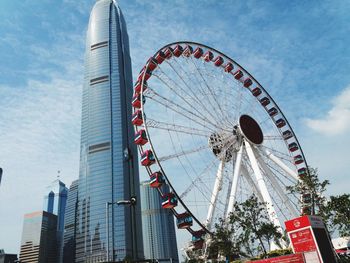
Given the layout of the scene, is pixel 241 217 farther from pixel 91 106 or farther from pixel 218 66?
pixel 91 106

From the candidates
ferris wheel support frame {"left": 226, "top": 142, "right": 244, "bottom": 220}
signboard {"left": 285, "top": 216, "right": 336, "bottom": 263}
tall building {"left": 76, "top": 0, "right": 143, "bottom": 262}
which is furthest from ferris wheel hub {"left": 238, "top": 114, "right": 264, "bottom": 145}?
tall building {"left": 76, "top": 0, "right": 143, "bottom": 262}

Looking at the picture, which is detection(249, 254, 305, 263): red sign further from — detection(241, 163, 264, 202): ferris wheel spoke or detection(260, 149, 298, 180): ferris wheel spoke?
detection(260, 149, 298, 180): ferris wheel spoke

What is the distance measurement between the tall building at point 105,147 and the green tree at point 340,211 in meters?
96.5

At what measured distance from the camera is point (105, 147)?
144 metres

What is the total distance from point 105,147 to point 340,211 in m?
119

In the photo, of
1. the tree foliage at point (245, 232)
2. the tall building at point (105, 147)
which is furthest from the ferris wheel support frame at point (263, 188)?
the tall building at point (105, 147)

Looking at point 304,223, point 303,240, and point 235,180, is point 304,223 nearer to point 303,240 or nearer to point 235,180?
point 303,240

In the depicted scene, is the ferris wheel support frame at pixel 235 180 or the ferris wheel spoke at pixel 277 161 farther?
the ferris wheel spoke at pixel 277 161

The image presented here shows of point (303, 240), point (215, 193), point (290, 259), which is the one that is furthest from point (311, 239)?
point (215, 193)

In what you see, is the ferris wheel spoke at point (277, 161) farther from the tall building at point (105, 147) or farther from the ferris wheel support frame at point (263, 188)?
the tall building at point (105, 147)

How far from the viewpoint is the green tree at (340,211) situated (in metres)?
34.6

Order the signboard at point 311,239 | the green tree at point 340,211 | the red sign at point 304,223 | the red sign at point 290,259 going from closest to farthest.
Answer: the red sign at point 290,259 < the signboard at point 311,239 < the red sign at point 304,223 < the green tree at point 340,211

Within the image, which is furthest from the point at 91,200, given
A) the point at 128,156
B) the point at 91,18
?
the point at 128,156

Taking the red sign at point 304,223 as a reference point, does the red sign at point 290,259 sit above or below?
below
